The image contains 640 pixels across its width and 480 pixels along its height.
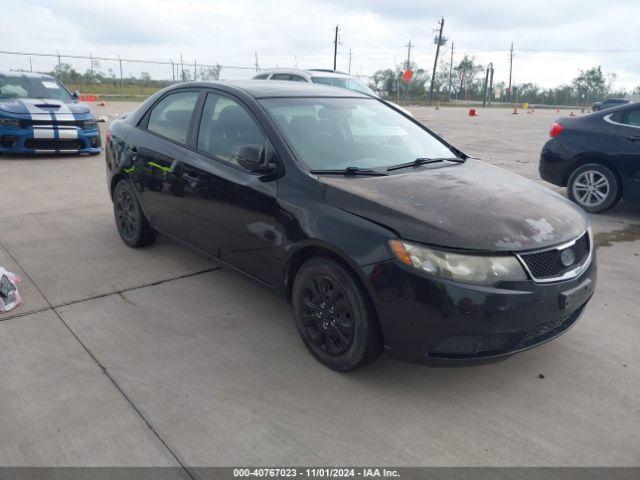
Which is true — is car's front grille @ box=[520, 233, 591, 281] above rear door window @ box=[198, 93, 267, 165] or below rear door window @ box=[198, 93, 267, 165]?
below

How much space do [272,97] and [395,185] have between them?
1.19m

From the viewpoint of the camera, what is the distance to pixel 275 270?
3270 mm

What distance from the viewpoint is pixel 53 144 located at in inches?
372

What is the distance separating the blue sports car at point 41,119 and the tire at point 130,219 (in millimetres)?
5150

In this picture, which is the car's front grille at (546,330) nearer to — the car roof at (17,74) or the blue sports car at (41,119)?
the blue sports car at (41,119)

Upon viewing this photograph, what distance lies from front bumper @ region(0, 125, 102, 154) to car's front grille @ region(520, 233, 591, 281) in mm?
8974

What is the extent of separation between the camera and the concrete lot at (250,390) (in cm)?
240

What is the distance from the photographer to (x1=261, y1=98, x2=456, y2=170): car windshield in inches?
132

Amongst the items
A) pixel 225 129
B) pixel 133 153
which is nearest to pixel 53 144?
pixel 133 153

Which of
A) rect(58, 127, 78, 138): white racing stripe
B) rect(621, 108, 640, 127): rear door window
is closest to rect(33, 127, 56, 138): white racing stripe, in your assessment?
rect(58, 127, 78, 138): white racing stripe

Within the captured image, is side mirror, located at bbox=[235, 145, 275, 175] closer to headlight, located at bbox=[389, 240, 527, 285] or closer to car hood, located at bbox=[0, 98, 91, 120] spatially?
headlight, located at bbox=[389, 240, 527, 285]

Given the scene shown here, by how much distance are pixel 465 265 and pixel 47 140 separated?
29.5 ft

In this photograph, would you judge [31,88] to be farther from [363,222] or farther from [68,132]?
[363,222]

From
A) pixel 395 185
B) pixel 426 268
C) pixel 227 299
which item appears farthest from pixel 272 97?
pixel 426 268
